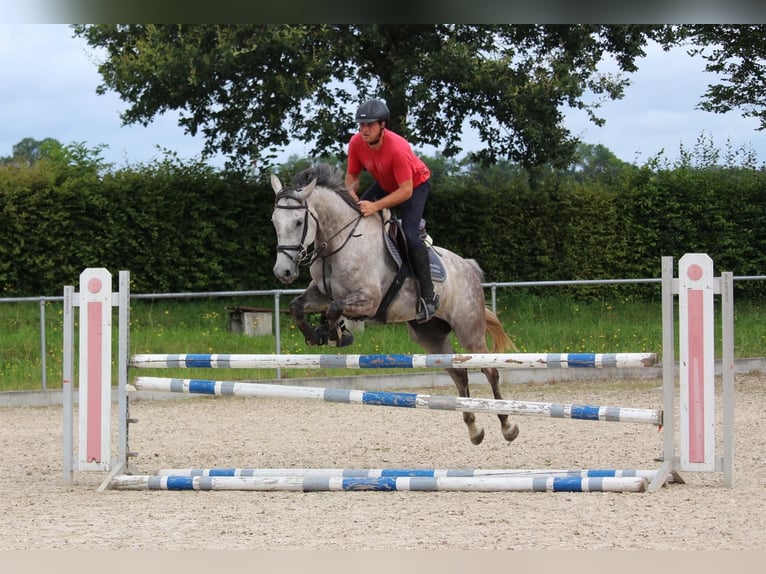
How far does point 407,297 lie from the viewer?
7203mm

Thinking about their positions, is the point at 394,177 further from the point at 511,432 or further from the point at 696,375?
the point at 696,375

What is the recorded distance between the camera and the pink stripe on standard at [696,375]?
21.1 feet

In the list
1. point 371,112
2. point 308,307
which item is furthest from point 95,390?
point 371,112

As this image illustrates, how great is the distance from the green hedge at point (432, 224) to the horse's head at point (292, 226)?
9270 millimetres

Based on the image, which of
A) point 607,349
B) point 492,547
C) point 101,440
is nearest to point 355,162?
point 101,440

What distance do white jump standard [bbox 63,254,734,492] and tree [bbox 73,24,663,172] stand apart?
9.21 m

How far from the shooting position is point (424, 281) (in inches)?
285

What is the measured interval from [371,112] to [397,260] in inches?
38.9

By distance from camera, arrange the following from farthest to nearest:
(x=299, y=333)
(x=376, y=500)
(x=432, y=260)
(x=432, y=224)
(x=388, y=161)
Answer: (x=432, y=224)
(x=299, y=333)
(x=432, y=260)
(x=388, y=161)
(x=376, y=500)

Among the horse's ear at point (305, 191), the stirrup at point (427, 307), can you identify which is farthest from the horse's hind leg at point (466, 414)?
the horse's ear at point (305, 191)

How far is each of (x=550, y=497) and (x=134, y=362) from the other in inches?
107

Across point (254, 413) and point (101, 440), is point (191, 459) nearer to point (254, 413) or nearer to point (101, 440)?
point (101, 440)

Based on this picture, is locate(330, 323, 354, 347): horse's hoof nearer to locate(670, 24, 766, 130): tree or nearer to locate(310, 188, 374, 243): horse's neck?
locate(310, 188, 374, 243): horse's neck

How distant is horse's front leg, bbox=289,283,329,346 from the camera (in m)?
6.80
